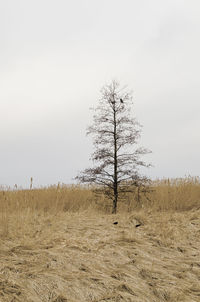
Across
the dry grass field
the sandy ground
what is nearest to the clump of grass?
the dry grass field

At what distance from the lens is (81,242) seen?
5102mm

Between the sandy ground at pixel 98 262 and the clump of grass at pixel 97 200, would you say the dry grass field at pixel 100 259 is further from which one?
the clump of grass at pixel 97 200

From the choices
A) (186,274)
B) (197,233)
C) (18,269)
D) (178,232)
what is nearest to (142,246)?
(186,274)

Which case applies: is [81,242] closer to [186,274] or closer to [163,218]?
[186,274]

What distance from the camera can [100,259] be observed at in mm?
4426

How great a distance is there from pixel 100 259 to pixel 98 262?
163mm

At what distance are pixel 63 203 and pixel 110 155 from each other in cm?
215

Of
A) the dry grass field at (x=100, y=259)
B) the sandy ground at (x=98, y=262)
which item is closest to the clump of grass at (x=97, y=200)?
the dry grass field at (x=100, y=259)

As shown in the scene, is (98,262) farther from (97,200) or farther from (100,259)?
(97,200)

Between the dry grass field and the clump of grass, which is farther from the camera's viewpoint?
the clump of grass

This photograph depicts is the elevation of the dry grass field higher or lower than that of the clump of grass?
lower

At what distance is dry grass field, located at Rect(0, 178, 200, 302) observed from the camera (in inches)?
132

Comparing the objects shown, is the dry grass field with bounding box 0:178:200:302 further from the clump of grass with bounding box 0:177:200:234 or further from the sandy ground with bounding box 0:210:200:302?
the clump of grass with bounding box 0:177:200:234

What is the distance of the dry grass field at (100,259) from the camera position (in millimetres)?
3359
